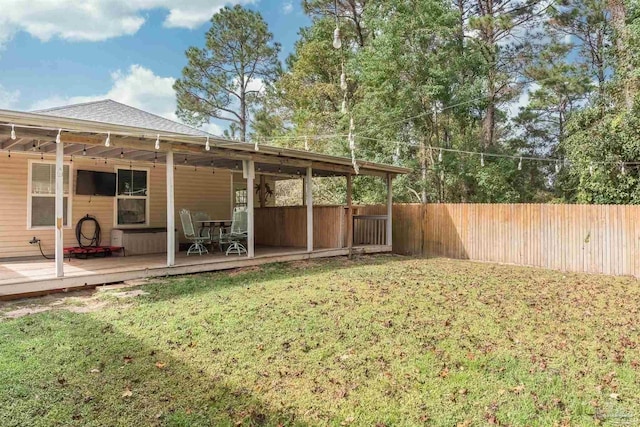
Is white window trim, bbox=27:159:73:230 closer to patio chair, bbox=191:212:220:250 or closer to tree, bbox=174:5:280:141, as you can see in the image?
patio chair, bbox=191:212:220:250

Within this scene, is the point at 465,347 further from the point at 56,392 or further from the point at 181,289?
the point at 181,289

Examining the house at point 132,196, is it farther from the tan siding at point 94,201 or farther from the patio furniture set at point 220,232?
the patio furniture set at point 220,232

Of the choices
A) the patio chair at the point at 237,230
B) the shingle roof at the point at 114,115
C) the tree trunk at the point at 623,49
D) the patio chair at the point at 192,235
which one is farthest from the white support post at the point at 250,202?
the tree trunk at the point at 623,49

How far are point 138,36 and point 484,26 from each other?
54.7 ft

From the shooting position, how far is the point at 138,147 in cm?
678

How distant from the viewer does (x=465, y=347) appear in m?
3.87

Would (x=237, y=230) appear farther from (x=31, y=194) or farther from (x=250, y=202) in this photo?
(x=31, y=194)

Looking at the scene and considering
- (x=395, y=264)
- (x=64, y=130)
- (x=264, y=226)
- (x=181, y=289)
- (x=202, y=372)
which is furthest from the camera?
(x=264, y=226)

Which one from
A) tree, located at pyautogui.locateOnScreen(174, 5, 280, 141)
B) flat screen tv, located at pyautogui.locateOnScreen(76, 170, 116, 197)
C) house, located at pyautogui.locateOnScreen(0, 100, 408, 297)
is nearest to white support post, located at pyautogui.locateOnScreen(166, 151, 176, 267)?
house, located at pyautogui.locateOnScreen(0, 100, 408, 297)

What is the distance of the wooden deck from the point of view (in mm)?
5789

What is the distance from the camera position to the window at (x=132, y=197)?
30.9 ft

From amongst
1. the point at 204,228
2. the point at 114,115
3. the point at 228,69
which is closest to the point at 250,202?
the point at 204,228

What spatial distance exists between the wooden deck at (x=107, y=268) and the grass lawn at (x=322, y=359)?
1.37 feet

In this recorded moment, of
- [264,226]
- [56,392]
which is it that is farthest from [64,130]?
[264,226]
